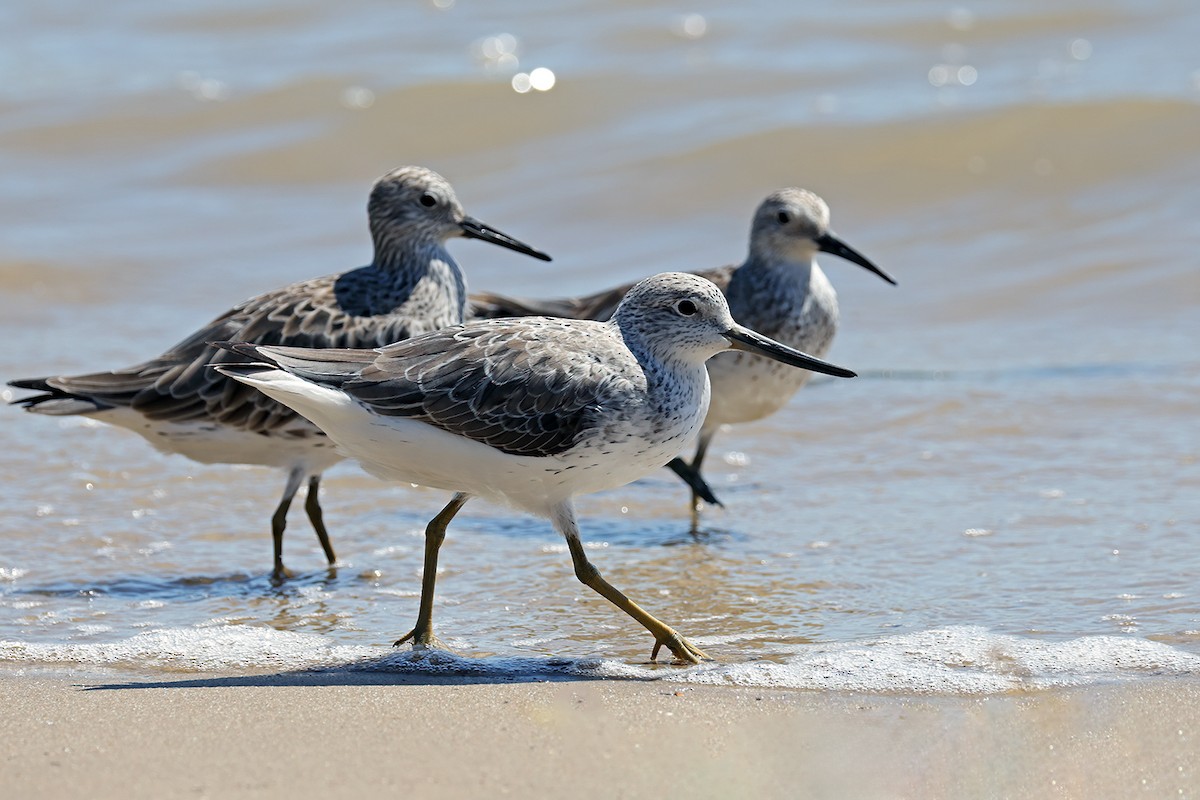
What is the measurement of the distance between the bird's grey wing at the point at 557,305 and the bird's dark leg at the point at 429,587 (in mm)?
2214

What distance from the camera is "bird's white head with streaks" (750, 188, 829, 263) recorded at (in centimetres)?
877

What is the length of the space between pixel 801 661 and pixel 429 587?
136 centimetres

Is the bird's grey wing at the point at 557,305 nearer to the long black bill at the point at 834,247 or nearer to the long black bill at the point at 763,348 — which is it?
the long black bill at the point at 834,247

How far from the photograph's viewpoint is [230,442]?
7.32m

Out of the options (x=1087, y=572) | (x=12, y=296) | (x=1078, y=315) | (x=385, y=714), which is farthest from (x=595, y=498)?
(x=12, y=296)

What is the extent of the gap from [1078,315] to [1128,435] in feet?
8.55

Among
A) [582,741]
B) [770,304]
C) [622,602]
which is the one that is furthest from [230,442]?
[582,741]

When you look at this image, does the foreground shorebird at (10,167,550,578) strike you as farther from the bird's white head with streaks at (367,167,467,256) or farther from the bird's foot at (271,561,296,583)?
the bird's white head with streaks at (367,167,467,256)

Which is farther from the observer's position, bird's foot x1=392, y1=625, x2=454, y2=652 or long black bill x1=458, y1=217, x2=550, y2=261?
long black bill x1=458, y1=217, x2=550, y2=261

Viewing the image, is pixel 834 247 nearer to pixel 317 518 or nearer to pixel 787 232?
pixel 787 232

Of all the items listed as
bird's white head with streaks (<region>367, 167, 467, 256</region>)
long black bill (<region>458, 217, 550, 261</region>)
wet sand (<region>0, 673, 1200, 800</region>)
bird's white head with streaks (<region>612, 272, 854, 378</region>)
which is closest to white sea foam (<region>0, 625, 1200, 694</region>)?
wet sand (<region>0, 673, 1200, 800</region>)

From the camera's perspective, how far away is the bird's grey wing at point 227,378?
283 inches

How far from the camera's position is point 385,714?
504 cm

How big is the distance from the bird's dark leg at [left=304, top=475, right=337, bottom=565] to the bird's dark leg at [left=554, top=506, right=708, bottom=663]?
5.46ft
